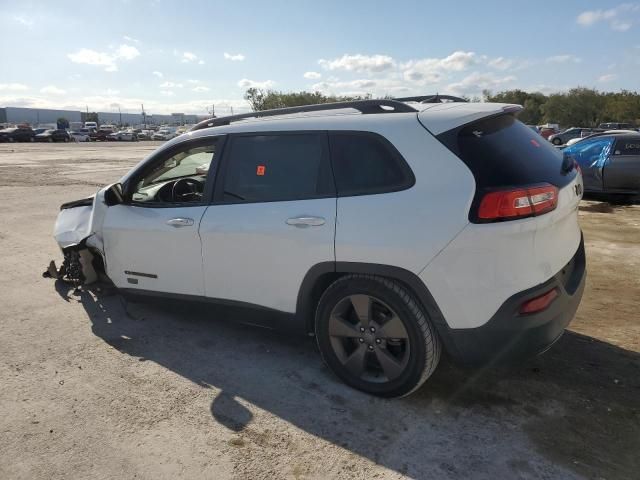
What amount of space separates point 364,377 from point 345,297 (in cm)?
55

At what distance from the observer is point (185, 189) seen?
4.41 meters

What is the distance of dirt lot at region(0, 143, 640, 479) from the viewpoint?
2.60 m

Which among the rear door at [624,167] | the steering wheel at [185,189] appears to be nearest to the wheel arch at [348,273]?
the steering wheel at [185,189]

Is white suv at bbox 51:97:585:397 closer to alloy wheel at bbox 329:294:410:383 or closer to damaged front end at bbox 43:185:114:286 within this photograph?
alloy wheel at bbox 329:294:410:383

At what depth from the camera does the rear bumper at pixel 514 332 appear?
107 inches

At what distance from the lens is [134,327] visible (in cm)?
434

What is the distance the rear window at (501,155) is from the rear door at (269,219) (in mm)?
847

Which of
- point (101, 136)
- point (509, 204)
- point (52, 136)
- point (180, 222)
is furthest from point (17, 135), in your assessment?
point (509, 204)

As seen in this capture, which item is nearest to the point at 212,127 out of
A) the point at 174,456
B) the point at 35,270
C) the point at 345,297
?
the point at 345,297

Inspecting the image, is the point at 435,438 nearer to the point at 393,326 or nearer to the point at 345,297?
the point at 393,326

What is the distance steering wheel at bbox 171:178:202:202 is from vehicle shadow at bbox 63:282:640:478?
34.2 inches

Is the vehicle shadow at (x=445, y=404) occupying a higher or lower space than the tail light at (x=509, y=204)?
lower

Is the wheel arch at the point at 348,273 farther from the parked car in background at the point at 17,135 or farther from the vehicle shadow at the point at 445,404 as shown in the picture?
the parked car in background at the point at 17,135

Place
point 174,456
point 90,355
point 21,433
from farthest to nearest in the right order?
1. point 90,355
2. point 21,433
3. point 174,456
